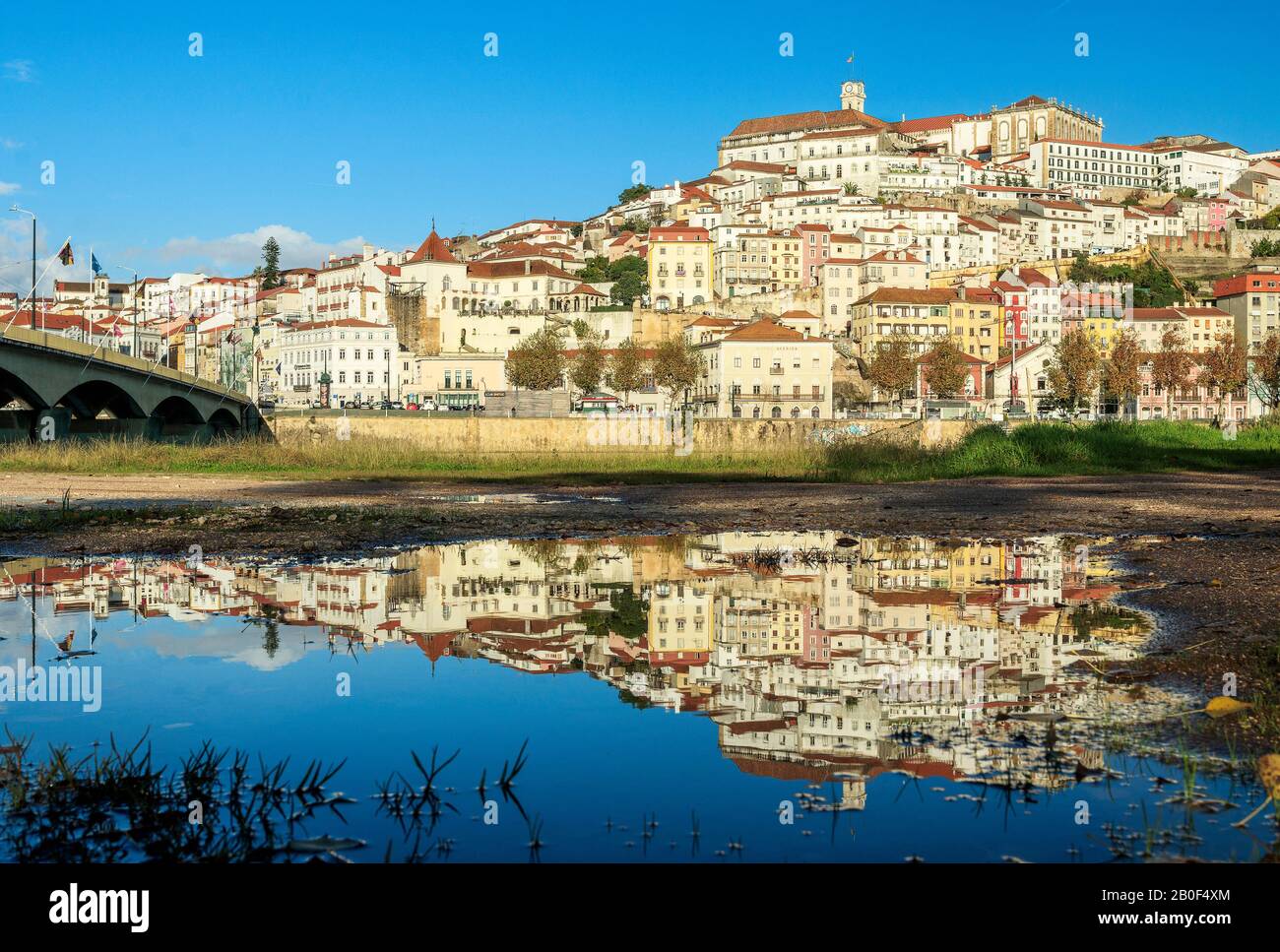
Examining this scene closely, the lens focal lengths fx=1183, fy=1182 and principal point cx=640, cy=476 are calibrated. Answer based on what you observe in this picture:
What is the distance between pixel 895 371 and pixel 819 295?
26694 mm

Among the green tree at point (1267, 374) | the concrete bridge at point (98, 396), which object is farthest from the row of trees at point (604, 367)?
the green tree at point (1267, 374)

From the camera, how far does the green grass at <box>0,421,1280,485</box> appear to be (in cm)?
3238

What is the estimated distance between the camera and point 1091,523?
18391 millimetres

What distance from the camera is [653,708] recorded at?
6.86 m

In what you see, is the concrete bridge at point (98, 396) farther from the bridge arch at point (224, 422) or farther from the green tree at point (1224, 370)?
the green tree at point (1224, 370)

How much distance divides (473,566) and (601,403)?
74.0 m

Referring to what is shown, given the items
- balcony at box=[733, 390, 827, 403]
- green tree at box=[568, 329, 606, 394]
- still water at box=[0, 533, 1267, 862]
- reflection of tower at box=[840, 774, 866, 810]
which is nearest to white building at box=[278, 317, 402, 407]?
green tree at box=[568, 329, 606, 394]

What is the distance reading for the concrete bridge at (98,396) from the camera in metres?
42.0

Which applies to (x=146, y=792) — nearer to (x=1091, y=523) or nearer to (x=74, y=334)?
(x=1091, y=523)

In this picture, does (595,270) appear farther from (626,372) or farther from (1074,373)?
(1074,373)

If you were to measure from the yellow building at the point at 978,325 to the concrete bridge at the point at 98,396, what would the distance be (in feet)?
230

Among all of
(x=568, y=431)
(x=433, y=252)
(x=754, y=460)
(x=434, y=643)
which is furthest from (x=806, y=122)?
(x=434, y=643)

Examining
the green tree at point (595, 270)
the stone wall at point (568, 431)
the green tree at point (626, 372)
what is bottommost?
the stone wall at point (568, 431)

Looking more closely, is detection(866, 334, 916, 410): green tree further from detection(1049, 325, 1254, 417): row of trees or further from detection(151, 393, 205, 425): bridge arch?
detection(151, 393, 205, 425): bridge arch
